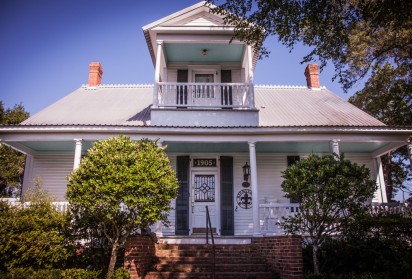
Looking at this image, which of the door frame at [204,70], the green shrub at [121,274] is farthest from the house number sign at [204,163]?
the green shrub at [121,274]

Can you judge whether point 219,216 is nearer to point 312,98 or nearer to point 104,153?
point 104,153

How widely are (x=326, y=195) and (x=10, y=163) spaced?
68.3 ft

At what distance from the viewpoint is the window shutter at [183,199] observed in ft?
36.0

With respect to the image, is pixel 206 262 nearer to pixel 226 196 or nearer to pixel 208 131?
pixel 226 196

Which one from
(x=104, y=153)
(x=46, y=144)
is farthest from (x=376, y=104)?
(x=46, y=144)

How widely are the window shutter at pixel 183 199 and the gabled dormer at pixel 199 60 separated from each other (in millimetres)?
1509

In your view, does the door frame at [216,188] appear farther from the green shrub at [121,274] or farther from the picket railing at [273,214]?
the green shrub at [121,274]

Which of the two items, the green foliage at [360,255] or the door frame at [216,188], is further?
the door frame at [216,188]

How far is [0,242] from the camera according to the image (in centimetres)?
673

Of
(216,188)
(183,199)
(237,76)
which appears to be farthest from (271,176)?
(237,76)

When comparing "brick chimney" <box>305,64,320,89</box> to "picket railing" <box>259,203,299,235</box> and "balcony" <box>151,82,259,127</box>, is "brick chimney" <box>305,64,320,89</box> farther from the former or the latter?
"picket railing" <box>259,203,299,235</box>

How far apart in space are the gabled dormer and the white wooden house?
0.12 ft

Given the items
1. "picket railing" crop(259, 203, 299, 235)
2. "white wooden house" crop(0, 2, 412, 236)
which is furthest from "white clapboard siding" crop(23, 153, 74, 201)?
"picket railing" crop(259, 203, 299, 235)

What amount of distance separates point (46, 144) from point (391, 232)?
10589mm
